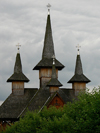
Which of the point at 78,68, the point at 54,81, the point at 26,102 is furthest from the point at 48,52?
the point at 26,102

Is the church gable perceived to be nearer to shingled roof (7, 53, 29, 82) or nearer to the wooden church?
the wooden church

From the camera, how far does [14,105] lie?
62.5m

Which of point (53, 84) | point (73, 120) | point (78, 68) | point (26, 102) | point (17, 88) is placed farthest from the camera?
point (78, 68)

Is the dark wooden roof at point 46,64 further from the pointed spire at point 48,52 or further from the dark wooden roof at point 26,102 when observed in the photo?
the dark wooden roof at point 26,102

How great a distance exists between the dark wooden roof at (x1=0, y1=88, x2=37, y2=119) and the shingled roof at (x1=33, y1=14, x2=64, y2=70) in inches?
168

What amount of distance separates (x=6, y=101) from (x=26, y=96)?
308 cm

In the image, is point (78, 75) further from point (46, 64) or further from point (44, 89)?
point (44, 89)

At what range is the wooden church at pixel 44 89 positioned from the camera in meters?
60.6

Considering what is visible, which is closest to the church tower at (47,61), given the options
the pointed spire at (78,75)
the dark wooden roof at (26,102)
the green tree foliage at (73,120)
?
the dark wooden roof at (26,102)

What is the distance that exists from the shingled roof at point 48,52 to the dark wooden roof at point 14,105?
4.26 metres

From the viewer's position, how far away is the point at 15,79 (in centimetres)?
6381

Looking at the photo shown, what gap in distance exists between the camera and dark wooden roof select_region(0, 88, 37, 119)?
61144 millimetres

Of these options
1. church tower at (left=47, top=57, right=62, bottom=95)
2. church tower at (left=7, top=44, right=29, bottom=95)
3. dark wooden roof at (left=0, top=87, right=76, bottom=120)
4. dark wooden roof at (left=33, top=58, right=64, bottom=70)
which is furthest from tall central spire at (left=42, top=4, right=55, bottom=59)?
dark wooden roof at (left=0, top=87, right=76, bottom=120)

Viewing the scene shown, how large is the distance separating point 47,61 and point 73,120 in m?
22.8
